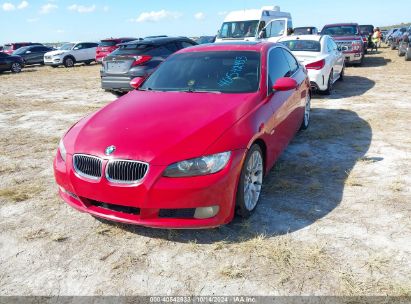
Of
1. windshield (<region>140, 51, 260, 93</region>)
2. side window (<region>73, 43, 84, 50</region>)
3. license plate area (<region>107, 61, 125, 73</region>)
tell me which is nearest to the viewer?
windshield (<region>140, 51, 260, 93</region>)

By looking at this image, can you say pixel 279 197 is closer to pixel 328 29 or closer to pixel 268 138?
pixel 268 138

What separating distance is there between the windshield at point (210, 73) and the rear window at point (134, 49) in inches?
211

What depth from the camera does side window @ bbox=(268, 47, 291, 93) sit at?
14.4 ft

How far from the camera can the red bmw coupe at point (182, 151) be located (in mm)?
2953

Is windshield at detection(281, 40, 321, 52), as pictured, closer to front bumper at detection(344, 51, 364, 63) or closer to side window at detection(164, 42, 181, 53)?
side window at detection(164, 42, 181, 53)

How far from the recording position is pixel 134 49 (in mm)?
10008

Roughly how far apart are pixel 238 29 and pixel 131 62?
324 inches

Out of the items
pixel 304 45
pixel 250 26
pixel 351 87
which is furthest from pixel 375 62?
pixel 304 45

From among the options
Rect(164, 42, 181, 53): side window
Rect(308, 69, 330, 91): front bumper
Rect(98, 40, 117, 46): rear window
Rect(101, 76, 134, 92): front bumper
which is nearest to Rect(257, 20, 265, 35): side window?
Rect(164, 42, 181, 53): side window

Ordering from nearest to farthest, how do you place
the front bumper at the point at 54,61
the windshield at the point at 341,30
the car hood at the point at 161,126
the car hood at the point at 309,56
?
the car hood at the point at 161,126, the car hood at the point at 309,56, the windshield at the point at 341,30, the front bumper at the point at 54,61

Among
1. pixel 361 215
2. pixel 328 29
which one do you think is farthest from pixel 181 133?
pixel 328 29

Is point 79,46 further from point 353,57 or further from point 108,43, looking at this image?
point 353,57

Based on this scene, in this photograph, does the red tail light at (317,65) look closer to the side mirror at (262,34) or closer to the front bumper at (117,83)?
the front bumper at (117,83)

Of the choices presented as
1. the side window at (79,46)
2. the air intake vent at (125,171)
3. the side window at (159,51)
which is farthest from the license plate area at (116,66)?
the side window at (79,46)
